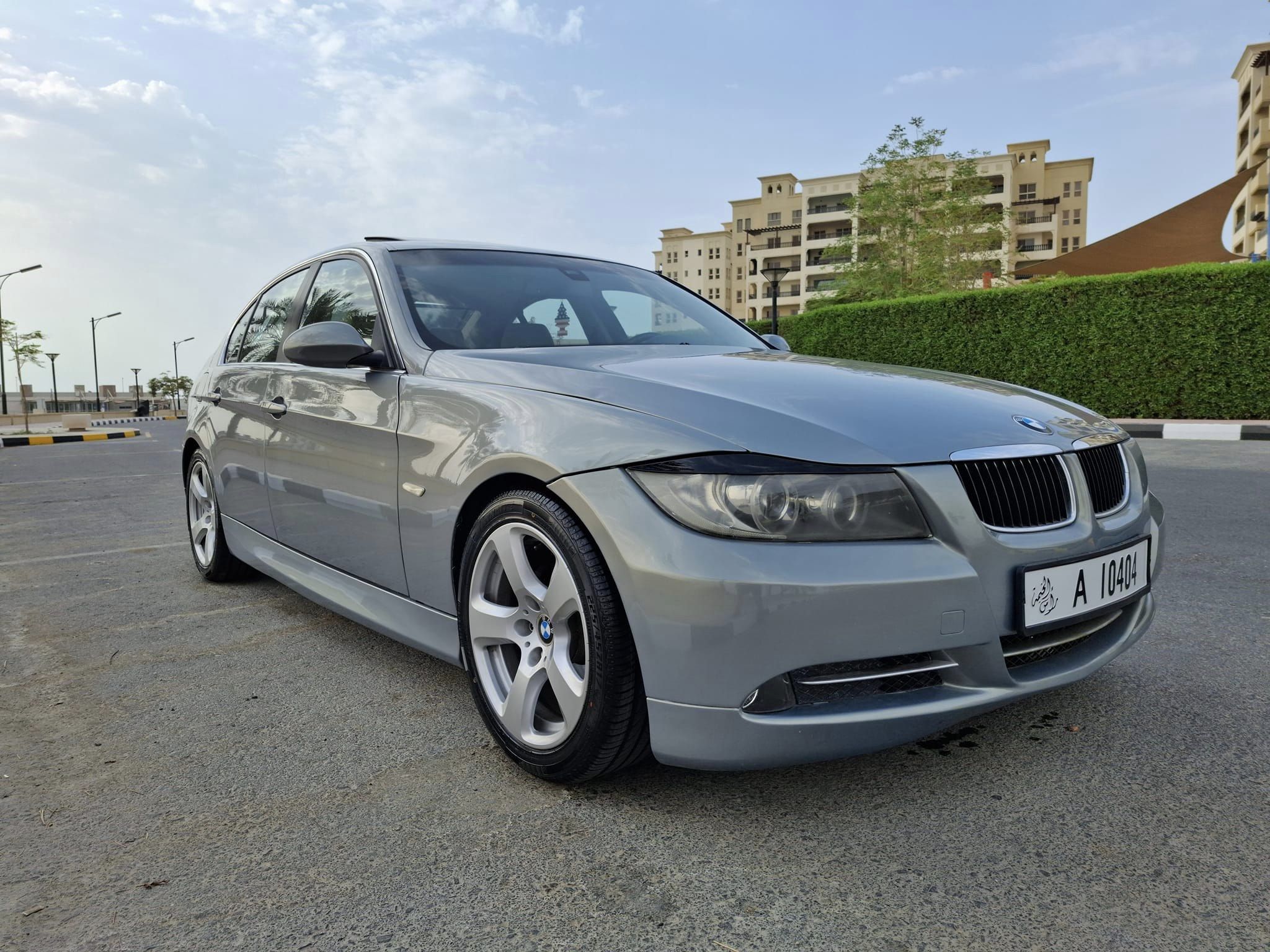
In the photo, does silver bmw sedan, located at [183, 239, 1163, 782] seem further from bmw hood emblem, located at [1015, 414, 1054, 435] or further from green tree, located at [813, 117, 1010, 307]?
green tree, located at [813, 117, 1010, 307]

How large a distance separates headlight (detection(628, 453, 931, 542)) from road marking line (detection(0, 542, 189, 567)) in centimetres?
452

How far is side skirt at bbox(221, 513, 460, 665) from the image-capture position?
2.51 meters

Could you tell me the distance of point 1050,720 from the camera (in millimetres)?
2441

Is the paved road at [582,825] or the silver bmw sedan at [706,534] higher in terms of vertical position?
the silver bmw sedan at [706,534]

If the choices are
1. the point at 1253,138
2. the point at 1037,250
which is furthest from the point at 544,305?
the point at 1037,250

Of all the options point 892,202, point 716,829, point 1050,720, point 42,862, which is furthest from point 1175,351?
point 892,202

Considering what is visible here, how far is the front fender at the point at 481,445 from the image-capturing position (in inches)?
77.6

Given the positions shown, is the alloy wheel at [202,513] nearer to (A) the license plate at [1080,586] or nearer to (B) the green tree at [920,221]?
(A) the license plate at [1080,586]

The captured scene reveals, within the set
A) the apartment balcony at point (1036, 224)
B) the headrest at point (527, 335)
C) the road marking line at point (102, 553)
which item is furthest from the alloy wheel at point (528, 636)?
the apartment balcony at point (1036, 224)

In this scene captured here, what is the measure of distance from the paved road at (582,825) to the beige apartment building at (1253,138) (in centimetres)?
6256

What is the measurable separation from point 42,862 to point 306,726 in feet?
2.56

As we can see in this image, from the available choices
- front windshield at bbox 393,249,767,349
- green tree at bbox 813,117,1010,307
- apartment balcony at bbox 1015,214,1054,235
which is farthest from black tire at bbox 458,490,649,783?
apartment balcony at bbox 1015,214,1054,235

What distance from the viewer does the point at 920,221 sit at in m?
36.1

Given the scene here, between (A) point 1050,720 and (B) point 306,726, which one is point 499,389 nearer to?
(B) point 306,726
